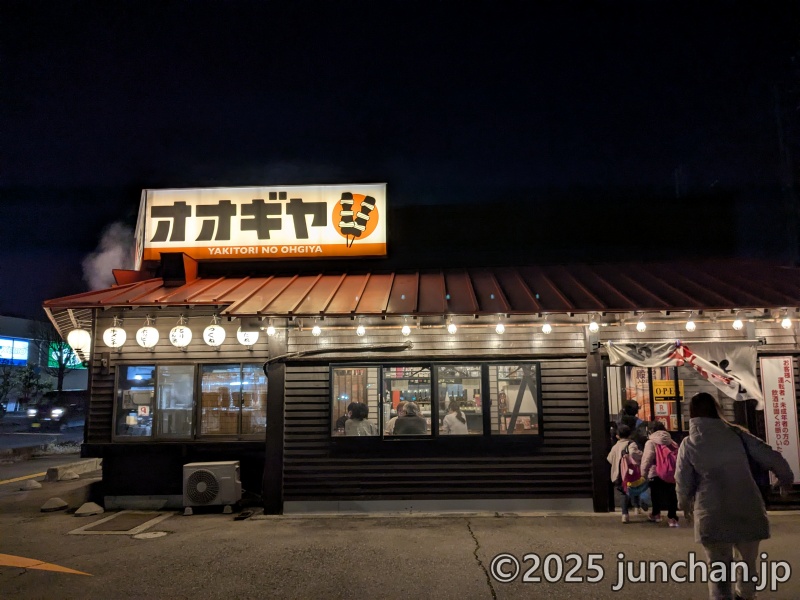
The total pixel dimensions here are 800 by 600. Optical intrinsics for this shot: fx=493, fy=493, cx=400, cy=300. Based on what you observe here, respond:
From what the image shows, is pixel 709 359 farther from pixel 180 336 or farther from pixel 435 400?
pixel 180 336

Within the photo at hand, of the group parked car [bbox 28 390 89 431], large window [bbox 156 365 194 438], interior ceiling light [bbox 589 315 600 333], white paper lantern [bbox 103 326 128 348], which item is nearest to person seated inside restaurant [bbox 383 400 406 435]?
interior ceiling light [bbox 589 315 600 333]

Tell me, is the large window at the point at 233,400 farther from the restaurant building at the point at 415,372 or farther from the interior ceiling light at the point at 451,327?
the interior ceiling light at the point at 451,327

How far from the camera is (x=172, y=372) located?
33.8 feet

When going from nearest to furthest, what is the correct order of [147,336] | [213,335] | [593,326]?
[593,326] < [213,335] < [147,336]

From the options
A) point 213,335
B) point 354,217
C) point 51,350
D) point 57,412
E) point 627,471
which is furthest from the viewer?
point 51,350

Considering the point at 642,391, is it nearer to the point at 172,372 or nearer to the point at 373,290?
the point at 373,290

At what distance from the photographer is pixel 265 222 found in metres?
11.3

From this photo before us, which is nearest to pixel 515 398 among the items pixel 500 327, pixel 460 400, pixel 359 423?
pixel 460 400

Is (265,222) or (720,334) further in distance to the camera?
(265,222)

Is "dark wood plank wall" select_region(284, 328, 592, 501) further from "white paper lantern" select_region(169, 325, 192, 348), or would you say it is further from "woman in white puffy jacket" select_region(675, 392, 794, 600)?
"woman in white puffy jacket" select_region(675, 392, 794, 600)

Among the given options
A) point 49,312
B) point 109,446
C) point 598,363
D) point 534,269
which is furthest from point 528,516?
point 49,312

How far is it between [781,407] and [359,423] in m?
7.87

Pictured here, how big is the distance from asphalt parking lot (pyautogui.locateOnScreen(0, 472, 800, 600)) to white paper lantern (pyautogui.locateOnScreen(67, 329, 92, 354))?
130 inches

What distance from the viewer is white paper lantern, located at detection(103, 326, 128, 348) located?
9.55 m
